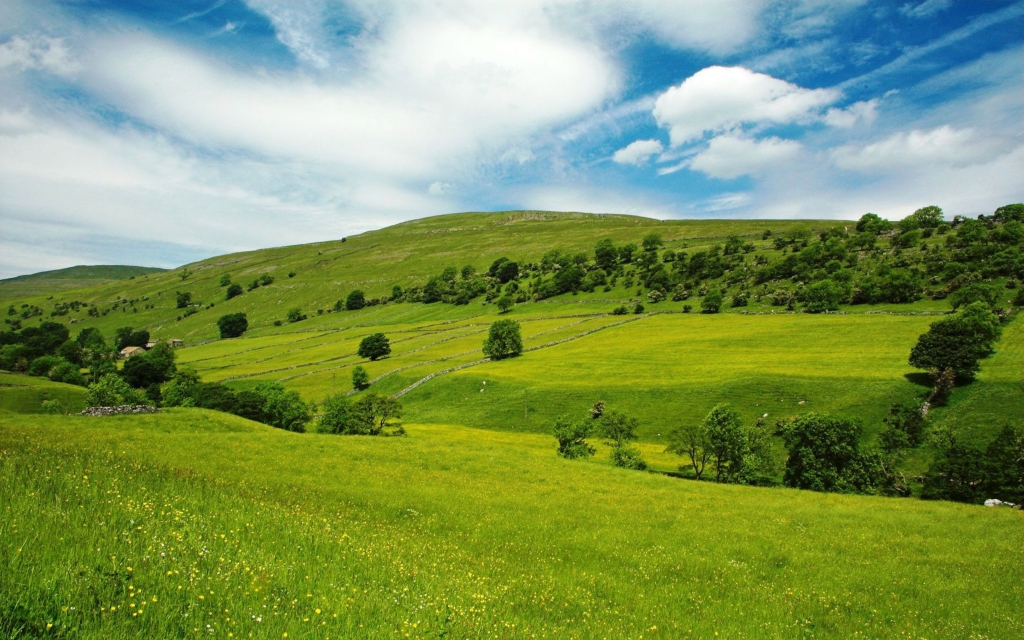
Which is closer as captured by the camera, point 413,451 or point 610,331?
point 413,451

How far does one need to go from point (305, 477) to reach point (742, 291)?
491ft

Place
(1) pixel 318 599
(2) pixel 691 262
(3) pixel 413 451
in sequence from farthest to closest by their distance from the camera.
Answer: (2) pixel 691 262
(3) pixel 413 451
(1) pixel 318 599

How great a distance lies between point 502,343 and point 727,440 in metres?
68.6

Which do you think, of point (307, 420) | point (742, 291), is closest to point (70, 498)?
point (307, 420)

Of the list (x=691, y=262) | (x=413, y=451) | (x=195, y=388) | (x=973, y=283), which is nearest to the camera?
(x=413, y=451)

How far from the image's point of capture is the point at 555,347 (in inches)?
4638

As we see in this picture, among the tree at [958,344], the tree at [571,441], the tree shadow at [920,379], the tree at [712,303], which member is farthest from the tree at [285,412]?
the tree at [712,303]

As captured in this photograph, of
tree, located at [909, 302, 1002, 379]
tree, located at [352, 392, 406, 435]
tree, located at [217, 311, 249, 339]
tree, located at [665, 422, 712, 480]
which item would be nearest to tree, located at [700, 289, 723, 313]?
tree, located at [909, 302, 1002, 379]

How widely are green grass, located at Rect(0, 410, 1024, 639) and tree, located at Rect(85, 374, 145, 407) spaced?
73.4m

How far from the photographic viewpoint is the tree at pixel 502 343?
111812 millimetres

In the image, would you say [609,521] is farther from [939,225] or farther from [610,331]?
[939,225]

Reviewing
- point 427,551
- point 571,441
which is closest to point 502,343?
point 571,441

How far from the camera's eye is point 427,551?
48.0ft

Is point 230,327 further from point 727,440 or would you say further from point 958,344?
point 958,344
